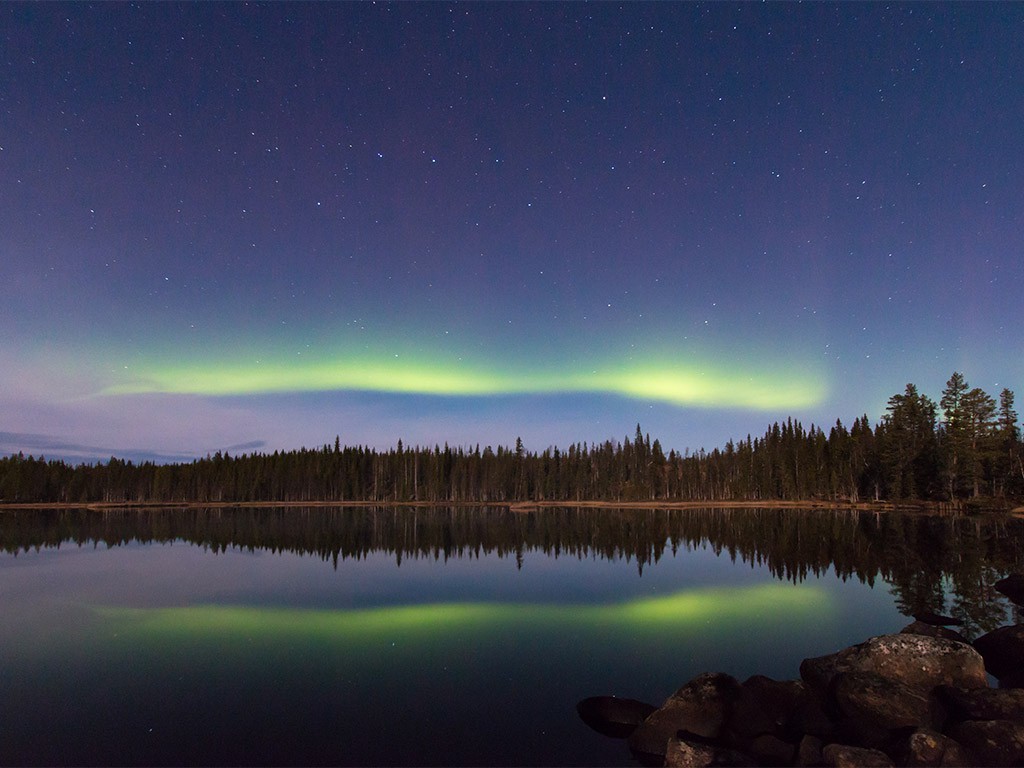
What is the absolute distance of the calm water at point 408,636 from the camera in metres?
14.0

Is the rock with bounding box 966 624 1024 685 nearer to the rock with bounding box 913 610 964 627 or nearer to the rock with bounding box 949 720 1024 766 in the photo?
the rock with bounding box 913 610 964 627

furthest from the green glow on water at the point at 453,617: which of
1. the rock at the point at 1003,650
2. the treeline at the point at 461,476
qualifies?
the treeline at the point at 461,476

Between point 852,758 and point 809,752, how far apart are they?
841 millimetres

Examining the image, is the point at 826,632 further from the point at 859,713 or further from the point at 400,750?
the point at 400,750

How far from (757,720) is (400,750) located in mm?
8294

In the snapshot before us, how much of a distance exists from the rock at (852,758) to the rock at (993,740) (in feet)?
7.47

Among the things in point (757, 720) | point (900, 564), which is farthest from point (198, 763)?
point (900, 564)

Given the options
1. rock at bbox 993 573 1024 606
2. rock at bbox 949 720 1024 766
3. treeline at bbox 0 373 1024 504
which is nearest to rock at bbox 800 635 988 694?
rock at bbox 949 720 1024 766

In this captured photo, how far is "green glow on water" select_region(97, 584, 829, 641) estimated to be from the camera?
962 inches

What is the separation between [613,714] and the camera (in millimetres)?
14586

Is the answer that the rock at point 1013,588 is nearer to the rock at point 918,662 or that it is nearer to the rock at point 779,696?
the rock at point 918,662

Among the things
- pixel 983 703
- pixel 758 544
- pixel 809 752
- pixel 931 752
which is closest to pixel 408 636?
pixel 809 752

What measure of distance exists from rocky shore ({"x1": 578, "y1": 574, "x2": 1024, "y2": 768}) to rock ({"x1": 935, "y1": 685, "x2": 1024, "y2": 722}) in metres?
0.02

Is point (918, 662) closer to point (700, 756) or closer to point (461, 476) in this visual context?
point (700, 756)
